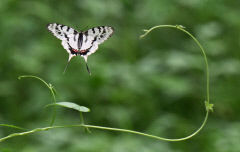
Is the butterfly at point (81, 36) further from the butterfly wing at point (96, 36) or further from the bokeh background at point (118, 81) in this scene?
the bokeh background at point (118, 81)

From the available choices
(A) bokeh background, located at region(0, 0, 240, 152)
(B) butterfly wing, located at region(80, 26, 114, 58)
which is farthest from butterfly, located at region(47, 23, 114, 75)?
(A) bokeh background, located at region(0, 0, 240, 152)

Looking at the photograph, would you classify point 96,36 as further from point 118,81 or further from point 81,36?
point 118,81

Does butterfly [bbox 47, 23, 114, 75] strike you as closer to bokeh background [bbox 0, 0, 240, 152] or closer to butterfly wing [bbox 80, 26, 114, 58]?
butterfly wing [bbox 80, 26, 114, 58]

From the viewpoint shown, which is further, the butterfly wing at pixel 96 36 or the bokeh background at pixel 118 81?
the bokeh background at pixel 118 81

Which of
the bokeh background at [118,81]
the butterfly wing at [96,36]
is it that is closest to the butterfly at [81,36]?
the butterfly wing at [96,36]

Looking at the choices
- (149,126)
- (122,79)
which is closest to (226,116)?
(149,126)

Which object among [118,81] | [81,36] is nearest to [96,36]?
[81,36]
